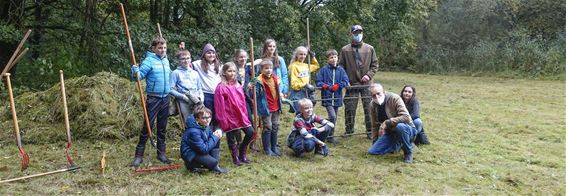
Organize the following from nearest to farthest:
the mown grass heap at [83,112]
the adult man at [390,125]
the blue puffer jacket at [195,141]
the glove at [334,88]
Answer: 1. the blue puffer jacket at [195,141]
2. the adult man at [390,125]
3. the glove at [334,88]
4. the mown grass heap at [83,112]

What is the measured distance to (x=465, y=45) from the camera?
904 inches

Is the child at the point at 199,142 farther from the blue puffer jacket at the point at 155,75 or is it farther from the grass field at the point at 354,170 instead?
the blue puffer jacket at the point at 155,75

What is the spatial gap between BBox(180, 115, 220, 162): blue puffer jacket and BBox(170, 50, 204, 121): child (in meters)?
0.50

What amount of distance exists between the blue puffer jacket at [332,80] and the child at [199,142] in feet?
7.35

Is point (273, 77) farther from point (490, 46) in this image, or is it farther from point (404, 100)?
point (490, 46)

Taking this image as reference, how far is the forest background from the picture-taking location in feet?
36.4

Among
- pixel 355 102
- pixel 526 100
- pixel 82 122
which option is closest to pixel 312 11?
pixel 526 100

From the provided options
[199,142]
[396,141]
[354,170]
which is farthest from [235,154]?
[396,141]

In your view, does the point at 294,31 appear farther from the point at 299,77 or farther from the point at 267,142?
the point at 267,142

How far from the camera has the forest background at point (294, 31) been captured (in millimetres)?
11102

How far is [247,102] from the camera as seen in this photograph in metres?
6.34

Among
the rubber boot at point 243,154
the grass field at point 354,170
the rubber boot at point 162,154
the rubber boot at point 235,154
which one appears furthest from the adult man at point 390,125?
the rubber boot at point 162,154

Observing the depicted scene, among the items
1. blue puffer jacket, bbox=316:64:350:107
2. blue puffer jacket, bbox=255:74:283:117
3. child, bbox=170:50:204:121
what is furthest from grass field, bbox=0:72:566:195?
child, bbox=170:50:204:121

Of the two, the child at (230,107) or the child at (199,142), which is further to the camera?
the child at (230,107)
